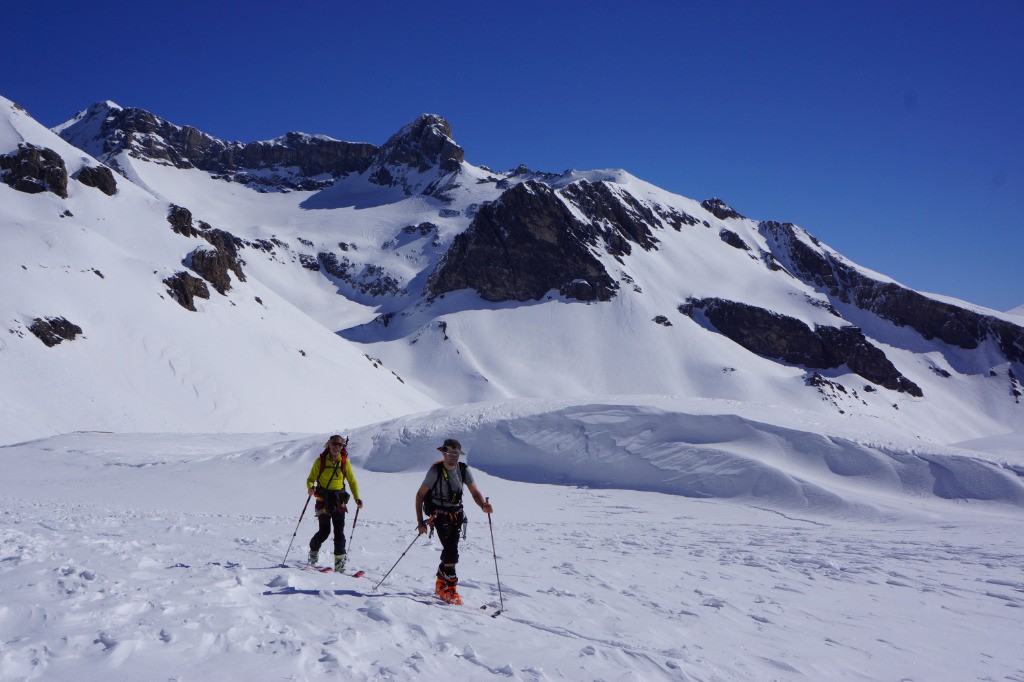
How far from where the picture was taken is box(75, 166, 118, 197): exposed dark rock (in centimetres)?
6372

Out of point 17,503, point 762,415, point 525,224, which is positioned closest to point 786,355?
point 525,224

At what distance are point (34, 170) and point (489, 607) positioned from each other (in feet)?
235

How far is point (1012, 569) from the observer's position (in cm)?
1077

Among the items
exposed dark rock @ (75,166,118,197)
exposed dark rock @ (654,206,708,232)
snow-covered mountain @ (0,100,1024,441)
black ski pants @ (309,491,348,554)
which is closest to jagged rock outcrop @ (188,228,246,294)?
snow-covered mountain @ (0,100,1024,441)

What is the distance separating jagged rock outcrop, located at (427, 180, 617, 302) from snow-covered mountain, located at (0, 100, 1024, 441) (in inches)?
16.8

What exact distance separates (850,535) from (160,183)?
166 metres

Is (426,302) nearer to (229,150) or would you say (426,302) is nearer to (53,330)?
(53,330)

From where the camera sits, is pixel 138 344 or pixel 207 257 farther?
pixel 207 257

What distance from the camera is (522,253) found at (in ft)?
364

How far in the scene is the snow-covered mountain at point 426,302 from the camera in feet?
147

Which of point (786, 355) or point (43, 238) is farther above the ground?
point (786, 355)

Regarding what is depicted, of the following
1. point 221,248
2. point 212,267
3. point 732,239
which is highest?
point 732,239

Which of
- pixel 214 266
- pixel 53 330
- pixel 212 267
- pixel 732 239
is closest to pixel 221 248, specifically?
pixel 214 266

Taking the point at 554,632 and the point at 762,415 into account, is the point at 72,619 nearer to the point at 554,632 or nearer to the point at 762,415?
the point at 554,632
